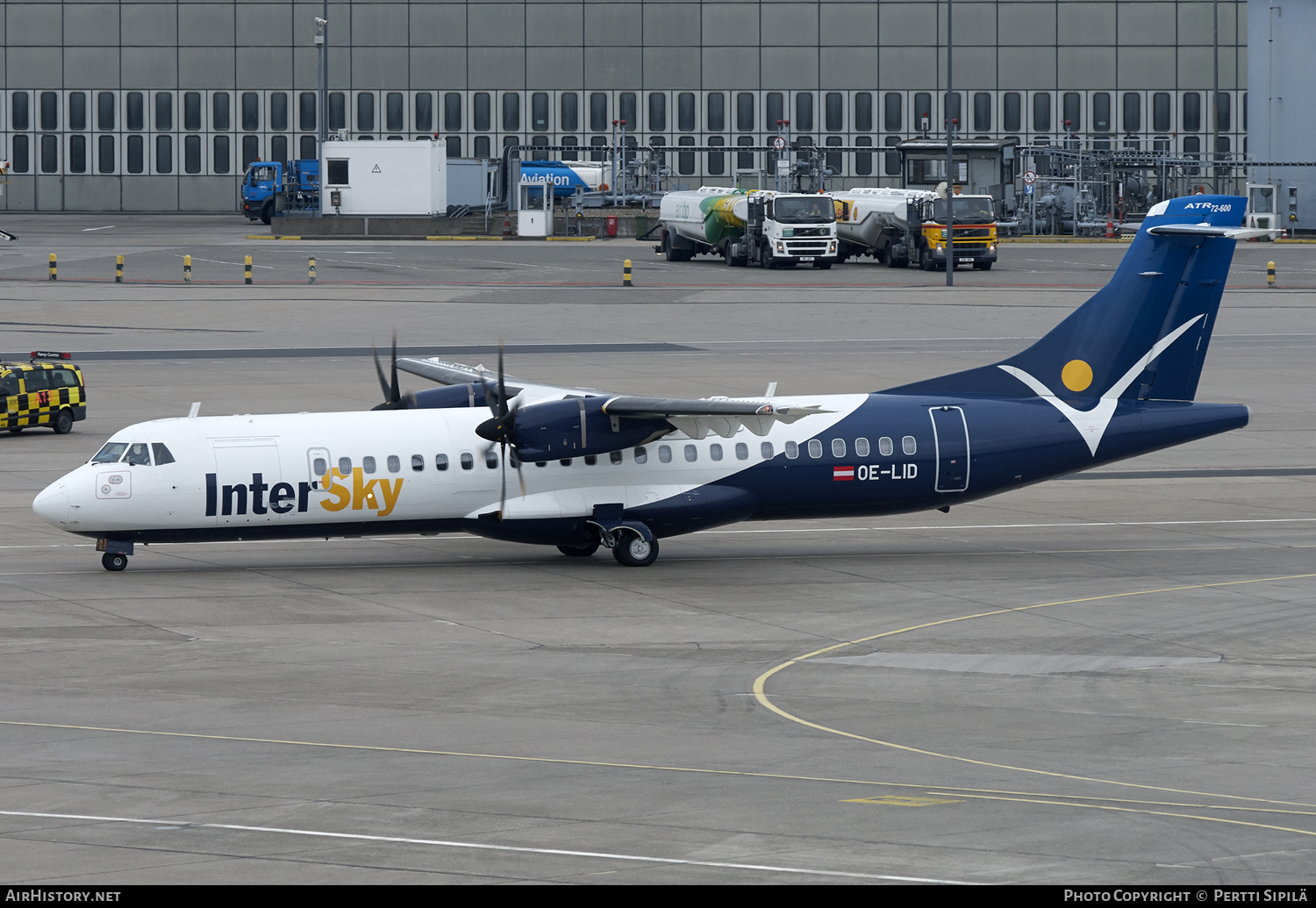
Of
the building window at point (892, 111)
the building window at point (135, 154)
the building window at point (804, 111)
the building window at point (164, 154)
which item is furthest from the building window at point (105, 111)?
the building window at point (892, 111)

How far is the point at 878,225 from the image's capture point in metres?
85.2

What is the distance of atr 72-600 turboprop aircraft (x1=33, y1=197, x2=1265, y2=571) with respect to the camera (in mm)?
28531

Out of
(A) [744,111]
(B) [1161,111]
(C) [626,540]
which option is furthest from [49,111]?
(C) [626,540]

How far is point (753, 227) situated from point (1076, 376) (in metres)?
53.2

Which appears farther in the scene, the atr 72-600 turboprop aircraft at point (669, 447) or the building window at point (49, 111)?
the building window at point (49, 111)

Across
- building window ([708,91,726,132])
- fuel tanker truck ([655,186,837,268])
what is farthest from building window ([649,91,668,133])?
fuel tanker truck ([655,186,837,268])

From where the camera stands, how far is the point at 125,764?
16.9 metres

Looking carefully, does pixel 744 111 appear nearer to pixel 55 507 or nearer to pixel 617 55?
pixel 617 55

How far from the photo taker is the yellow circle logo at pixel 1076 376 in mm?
31344

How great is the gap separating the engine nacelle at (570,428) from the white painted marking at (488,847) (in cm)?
1475

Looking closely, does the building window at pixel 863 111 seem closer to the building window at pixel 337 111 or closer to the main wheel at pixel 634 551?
the building window at pixel 337 111

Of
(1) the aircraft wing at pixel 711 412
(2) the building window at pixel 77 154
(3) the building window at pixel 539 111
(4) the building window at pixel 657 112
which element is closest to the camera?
(1) the aircraft wing at pixel 711 412

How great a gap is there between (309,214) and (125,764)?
89.6m
